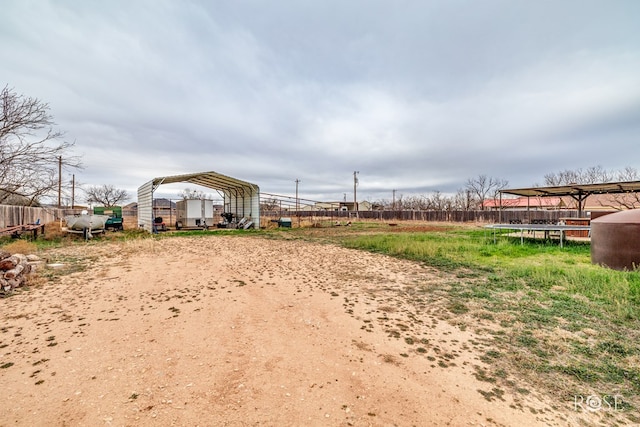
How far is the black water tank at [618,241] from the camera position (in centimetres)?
671

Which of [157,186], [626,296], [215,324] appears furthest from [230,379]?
[157,186]

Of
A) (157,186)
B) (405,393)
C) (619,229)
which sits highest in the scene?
(157,186)

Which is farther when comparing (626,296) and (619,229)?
(619,229)

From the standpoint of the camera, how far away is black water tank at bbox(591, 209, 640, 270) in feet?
22.0

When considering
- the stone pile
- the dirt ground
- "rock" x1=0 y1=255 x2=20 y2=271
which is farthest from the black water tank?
"rock" x1=0 y1=255 x2=20 y2=271

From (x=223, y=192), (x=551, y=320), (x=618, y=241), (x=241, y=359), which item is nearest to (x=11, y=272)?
(x=241, y=359)

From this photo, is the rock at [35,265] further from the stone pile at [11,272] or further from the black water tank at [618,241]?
the black water tank at [618,241]

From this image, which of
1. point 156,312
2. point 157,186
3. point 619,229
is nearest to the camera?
point 156,312

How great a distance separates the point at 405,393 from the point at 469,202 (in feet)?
160

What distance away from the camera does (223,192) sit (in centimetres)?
2498

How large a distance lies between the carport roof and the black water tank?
1756cm

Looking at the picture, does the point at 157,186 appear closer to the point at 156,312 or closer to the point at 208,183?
the point at 208,183

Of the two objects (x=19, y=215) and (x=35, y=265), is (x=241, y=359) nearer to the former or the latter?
(x=35, y=265)

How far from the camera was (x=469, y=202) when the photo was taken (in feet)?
148
